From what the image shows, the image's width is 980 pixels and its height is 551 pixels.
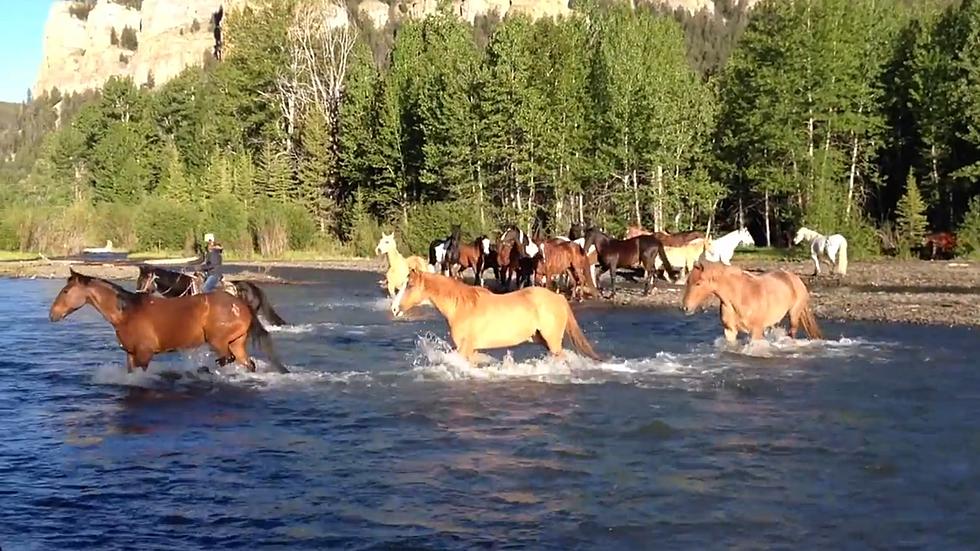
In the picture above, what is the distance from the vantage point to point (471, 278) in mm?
37406

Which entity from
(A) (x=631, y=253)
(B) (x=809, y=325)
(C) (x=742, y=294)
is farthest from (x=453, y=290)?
(A) (x=631, y=253)

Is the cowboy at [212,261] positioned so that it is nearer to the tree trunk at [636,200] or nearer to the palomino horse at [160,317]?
the palomino horse at [160,317]

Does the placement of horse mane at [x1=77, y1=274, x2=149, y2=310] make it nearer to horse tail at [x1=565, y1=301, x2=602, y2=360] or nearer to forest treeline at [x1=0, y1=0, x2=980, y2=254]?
horse tail at [x1=565, y1=301, x2=602, y2=360]

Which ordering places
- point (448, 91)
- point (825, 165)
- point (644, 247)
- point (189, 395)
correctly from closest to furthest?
1. point (189, 395)
2. point (644, 247)
3. point (825, 165)
4. point (448, 91)

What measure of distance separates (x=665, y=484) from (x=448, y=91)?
47273 mm

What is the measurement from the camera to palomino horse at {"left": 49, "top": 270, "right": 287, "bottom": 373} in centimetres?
1312

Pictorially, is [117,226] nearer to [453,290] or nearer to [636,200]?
[636,200]

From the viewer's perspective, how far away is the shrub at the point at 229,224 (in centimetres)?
5700

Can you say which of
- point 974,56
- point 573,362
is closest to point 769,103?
point 974,56

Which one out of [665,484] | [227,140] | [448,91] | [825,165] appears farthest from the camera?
[227,140]

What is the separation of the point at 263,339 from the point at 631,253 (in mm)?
16211

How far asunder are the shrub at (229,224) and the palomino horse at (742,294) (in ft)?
145

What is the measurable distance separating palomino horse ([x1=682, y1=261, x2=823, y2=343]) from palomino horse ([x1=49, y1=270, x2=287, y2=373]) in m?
6.44

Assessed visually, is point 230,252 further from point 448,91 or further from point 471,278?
point 471,278
